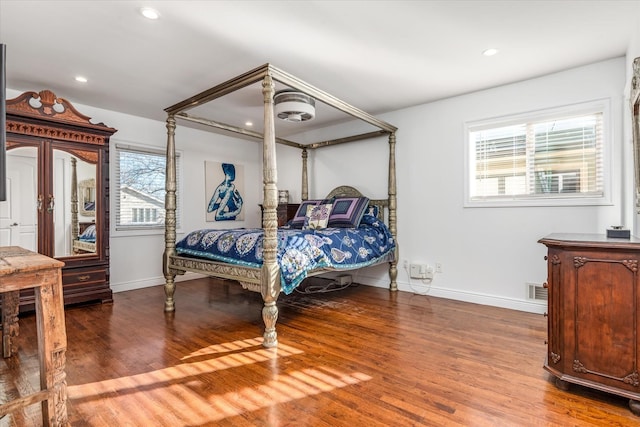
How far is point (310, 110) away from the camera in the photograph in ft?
11.8

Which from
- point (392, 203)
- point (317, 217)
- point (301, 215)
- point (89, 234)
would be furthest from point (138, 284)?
point (392, 203)

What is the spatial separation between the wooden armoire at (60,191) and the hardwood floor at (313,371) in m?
0.52

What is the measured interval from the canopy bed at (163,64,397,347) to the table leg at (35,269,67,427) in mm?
1283

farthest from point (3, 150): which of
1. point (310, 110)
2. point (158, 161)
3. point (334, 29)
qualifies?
point (158, 161)

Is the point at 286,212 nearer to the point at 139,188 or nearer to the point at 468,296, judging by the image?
the point at 139,188

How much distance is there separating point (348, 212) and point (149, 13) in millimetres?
2893

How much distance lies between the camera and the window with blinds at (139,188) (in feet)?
14.6

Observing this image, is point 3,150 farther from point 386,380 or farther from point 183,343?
point 386,380

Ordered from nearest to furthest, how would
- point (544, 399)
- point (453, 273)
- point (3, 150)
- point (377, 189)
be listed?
point (3, 150), point (544, 399), point (453, 273), point (377, 189)

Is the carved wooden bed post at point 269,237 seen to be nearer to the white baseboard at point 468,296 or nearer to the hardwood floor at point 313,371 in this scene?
the hardwood floor at point 313,371

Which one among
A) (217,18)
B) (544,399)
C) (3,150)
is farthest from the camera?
(217,18)

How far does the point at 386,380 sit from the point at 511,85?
3316 millimetres

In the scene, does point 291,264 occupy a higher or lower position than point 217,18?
lower

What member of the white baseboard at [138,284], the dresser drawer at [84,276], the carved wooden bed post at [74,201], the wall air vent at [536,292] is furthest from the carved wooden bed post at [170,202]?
the wall air vent at [536,292]
